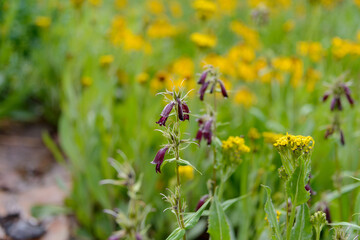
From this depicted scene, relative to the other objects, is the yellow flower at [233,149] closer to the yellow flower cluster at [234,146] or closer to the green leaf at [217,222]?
the yellow flower cluster at [234,146]

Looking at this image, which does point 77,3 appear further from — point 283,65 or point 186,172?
point 283,65

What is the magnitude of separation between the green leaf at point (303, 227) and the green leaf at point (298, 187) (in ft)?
0.28

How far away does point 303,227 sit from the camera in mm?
1236

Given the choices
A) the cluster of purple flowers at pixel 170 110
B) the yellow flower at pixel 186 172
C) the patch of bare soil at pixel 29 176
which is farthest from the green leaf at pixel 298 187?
the patch of bare soil at pixel 29 176

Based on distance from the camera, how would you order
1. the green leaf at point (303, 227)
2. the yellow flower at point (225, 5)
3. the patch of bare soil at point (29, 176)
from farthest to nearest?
the yellow flower at point (225, 5), the patch of bare soil at point (29, 176), the green leaf at point (303, 227)

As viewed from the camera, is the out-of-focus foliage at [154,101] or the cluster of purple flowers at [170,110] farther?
the out-of-focus foliage at [154,101]

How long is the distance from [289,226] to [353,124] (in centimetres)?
173

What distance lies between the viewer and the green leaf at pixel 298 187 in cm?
113

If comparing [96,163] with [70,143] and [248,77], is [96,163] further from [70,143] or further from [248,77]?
[248,77]

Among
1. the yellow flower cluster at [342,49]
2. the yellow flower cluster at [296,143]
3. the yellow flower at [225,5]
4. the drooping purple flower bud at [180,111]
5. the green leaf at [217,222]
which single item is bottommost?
the green leaf at [217,222]

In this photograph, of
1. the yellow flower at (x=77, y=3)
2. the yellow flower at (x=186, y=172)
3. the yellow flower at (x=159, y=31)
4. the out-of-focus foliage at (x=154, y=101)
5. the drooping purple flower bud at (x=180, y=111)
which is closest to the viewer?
the drooping purple flower bud at (x=180, y=111)

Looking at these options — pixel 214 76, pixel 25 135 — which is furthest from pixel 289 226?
pixel 25 135

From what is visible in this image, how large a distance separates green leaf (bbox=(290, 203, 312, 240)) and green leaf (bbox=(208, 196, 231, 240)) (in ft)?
0.65

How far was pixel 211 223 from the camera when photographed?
1278 mm
